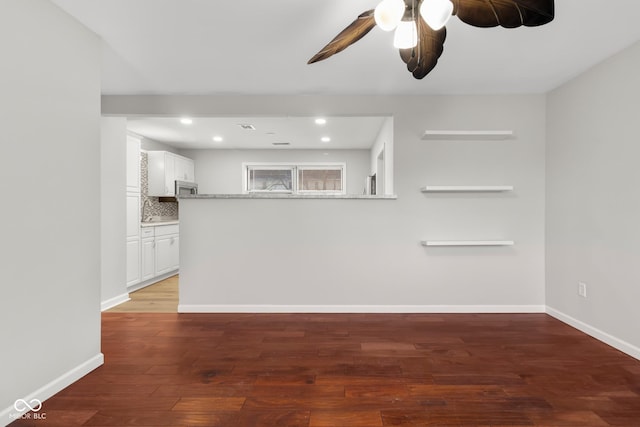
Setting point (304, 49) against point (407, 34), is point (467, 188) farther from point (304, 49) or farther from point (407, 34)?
point (407, 34)

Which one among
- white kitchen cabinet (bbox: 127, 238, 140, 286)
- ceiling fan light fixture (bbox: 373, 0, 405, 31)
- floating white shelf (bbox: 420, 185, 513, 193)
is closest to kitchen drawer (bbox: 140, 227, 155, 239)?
white kitchen cabinet (bbox: 127, 238, 140, 286)

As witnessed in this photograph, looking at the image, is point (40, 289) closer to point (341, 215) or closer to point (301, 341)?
point (301, 341)

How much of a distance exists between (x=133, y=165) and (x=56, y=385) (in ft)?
11.2

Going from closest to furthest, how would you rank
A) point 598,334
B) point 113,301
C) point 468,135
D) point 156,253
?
point 598,334
point 468,135
point 113,301
point 156,253

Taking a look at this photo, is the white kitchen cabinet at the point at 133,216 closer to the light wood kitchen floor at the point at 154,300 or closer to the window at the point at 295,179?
the light wood kitchen floor at the point at 154,300

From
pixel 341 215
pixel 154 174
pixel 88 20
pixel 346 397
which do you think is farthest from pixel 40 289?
pixel 154 174

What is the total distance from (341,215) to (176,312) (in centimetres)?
200

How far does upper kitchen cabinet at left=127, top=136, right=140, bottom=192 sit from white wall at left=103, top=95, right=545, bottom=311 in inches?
51.2

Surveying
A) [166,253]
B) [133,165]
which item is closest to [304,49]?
[133,165]

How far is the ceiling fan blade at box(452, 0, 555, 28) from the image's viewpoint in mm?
1151

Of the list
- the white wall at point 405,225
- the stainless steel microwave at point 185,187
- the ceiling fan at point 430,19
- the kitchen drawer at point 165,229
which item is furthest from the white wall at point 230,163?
the ceiling fan at point 430,19

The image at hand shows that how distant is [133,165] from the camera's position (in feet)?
15.3

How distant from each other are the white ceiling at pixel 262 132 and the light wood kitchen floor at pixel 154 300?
2.17m

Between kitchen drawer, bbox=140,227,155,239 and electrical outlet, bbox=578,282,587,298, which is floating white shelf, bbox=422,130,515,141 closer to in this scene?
electrical outlet, bbox=578,282,587,298
